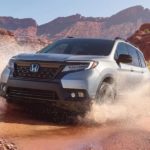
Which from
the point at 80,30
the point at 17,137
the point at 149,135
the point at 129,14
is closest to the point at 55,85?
the point at 17,137

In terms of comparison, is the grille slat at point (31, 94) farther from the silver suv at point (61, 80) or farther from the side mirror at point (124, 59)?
the side mirror at point (124, 59)

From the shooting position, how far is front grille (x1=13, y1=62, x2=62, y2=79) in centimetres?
699

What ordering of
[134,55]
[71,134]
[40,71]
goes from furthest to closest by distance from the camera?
[134,55] < [40,71] < [71,134]

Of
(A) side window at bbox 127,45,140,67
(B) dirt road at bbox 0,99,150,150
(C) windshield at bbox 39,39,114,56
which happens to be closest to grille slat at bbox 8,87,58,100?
(B) dirt road at bbox 0,99,150,150

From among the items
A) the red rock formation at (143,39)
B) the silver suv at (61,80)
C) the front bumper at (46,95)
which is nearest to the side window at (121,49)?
the silver suv at (61,80)

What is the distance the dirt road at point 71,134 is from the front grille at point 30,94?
1.49 feet

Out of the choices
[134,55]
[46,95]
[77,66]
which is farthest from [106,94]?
[134,55]

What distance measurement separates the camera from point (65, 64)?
6996 mm

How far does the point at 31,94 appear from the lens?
23.2ft

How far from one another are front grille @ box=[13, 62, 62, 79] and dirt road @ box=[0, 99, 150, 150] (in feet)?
2.76

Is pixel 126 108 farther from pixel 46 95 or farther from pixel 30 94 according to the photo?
pixel 30 94

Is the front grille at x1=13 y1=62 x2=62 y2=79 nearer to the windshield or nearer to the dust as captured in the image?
the dust

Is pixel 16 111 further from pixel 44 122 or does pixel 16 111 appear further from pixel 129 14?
pixel 129 14

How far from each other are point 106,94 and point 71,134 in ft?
4.33
